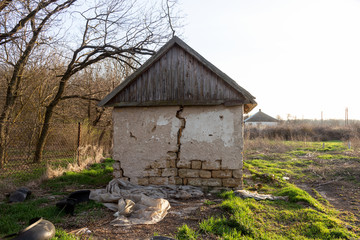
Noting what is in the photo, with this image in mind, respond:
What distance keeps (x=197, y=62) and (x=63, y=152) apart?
7393 mm

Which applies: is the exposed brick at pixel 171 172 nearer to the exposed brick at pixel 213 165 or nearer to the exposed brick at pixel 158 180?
the exposed brick at pixel 158 180

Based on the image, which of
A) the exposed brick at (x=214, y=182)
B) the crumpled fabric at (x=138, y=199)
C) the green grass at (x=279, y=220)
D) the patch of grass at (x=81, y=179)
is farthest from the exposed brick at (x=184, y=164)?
the patch of grass at (x=81, y=179)

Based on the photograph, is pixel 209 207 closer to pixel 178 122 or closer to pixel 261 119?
pixel 178 122

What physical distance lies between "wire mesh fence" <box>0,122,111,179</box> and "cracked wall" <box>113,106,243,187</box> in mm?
3533

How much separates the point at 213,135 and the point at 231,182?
1.44 meters

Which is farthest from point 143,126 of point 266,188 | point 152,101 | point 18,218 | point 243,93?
point 266,188

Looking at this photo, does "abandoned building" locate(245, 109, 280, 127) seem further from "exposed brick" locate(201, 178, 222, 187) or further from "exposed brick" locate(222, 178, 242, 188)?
"exposed brick" locate(201, 178, 222, 187)

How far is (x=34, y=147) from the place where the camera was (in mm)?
10969

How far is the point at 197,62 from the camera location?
23.3 feet

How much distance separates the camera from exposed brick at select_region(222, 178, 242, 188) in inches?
271

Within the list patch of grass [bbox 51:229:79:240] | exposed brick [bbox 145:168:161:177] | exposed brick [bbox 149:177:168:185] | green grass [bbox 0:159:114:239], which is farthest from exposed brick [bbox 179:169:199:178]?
patch of grass [bbox 51:229:79:240]

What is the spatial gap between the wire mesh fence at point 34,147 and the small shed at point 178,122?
3647mm

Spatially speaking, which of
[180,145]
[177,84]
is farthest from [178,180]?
[177,84]

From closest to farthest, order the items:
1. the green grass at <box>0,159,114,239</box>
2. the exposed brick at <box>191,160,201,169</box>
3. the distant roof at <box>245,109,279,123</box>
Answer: the green grass at <box>0,159,114,239</box> → the exposed brick at <box>191,160,201,169</box> → the distant roof at <box>245,109,279,123</box>
